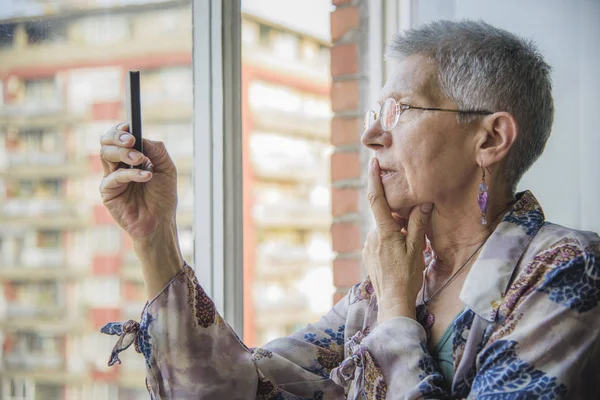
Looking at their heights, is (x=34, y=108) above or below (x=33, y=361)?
above

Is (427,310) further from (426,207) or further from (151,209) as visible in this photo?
(151,209)

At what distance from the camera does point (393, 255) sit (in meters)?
1.46

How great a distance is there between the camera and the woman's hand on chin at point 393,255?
Result: 1403mm

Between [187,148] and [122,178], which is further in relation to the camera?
[187,148]

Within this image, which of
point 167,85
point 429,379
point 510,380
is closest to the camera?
point 510,380

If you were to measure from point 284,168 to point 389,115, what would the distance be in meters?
0.91

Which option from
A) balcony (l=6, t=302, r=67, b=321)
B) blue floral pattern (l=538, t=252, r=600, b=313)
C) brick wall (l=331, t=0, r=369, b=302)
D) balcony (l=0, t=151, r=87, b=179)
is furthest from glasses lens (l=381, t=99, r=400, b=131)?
brick wall (l=331, t=0, r=369, b=302)

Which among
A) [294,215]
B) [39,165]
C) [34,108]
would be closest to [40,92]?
[34,108]

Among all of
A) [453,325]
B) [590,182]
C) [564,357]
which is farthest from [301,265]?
[564,357]

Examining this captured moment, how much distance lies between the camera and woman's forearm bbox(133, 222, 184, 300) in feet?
4.63

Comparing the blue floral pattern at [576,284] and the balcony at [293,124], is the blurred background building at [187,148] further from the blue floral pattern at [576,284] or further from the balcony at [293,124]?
the blue floral pattern at [576,284]

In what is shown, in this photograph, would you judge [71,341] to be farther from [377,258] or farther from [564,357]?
[564,357]

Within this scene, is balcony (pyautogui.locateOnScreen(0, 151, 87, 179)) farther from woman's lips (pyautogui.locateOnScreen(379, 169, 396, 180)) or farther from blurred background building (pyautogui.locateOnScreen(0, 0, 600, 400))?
woman's lips (pyautogui.locateOnScreen(379, 169, 396, 180))

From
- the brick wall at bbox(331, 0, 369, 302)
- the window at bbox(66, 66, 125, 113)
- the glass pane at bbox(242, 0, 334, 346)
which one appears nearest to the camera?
the window at bbox(66, 66, 125, 113)
